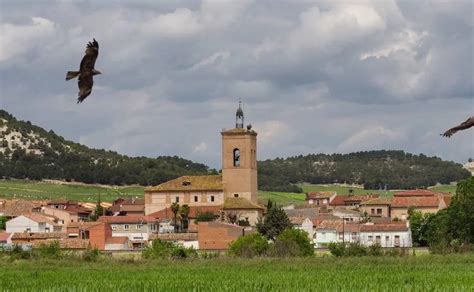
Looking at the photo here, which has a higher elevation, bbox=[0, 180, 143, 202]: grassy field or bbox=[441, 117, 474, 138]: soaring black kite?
bbox=[0, 180, 143, 202]: grassy field

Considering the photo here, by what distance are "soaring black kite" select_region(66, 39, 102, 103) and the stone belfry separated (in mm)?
110809

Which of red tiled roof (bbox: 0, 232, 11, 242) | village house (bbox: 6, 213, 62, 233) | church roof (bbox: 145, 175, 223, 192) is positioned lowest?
red tiled roof (bbox: 0, 232, 11, 242)

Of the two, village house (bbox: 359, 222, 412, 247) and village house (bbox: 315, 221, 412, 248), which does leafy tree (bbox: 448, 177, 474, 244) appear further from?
village house (bbox: 359, 222, 412, 247)

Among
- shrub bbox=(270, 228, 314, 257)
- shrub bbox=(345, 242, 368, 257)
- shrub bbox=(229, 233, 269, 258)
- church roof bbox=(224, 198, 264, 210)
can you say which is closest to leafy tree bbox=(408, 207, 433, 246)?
church roof bbox=(224, 198, 264, 210)

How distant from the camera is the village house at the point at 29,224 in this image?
111812mm

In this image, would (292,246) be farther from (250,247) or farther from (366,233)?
(366,233)

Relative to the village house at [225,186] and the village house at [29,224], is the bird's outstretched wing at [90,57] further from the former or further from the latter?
the village house at [225,186]

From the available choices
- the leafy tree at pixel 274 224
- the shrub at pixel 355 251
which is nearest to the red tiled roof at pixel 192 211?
the leafy tree at pixel 274 224

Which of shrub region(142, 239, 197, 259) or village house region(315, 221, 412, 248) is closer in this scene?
shrub region(142, 239, 197, 259)

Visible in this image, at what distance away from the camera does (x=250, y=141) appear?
128500 mm

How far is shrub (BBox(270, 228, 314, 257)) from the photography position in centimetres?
6634

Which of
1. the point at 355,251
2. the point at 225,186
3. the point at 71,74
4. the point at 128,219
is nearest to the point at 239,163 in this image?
the point at 225,186

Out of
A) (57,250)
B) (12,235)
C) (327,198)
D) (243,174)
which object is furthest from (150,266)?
(327,198)

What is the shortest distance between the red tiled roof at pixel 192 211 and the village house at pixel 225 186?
0.75m
